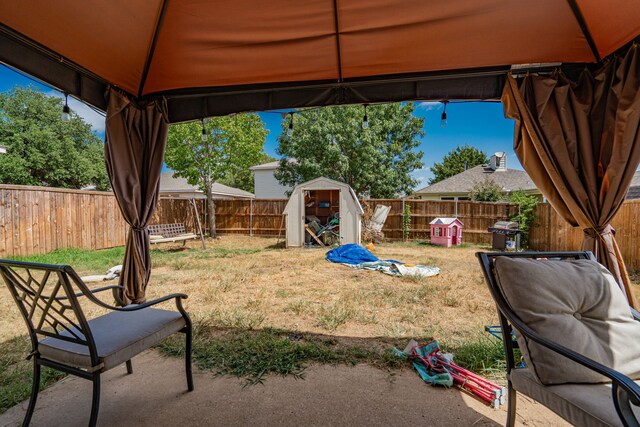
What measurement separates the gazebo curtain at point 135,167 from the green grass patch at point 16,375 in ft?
2.30

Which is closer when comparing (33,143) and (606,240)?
(606,240)

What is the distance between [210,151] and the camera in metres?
10.9

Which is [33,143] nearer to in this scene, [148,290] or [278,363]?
[148,290]

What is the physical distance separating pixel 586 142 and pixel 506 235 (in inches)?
278

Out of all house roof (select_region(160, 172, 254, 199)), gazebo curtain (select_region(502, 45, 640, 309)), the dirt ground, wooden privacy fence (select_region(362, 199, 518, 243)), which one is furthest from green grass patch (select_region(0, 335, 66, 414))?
house roof (select_region(160, 172, 254, 199))

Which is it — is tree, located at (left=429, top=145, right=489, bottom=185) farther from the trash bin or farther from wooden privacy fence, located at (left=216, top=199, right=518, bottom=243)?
the trash bin

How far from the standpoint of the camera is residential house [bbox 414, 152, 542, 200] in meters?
15.6

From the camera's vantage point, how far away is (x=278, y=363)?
2395mm

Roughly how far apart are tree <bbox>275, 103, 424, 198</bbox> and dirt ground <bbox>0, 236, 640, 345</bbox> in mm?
7161

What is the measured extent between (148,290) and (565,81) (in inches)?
210

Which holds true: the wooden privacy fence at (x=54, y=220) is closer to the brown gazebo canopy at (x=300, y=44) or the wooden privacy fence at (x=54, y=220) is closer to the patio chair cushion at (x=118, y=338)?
the brown gazebo canopy at (x=300, y=44)

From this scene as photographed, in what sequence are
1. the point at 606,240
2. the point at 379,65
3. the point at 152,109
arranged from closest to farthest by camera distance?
the point at 606,240 → the point at 379,65 → the point at 152,109

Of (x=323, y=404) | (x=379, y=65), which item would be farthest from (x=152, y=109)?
(x=323, y=404)

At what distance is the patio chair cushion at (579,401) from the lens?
1137mm
